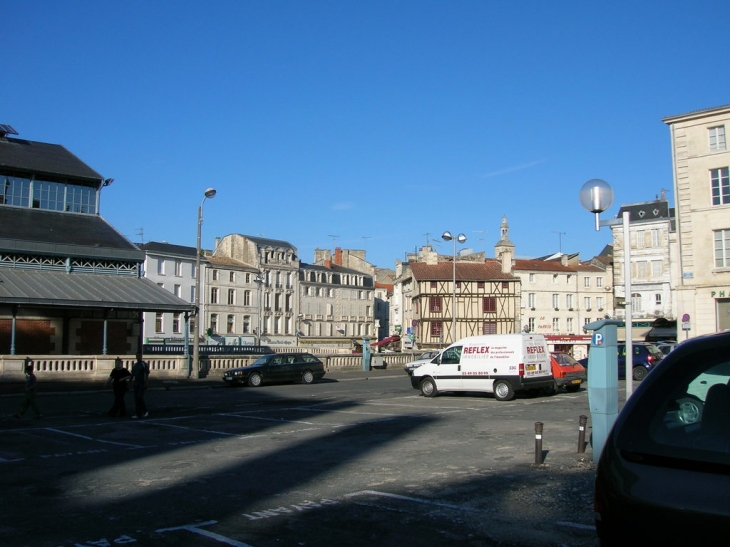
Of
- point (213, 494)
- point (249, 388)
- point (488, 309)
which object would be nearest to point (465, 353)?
point (249, 388)

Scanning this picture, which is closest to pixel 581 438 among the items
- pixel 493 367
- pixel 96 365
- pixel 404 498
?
pixel 404 498

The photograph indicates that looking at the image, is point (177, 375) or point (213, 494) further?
point (177, 375)

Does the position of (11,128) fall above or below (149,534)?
above

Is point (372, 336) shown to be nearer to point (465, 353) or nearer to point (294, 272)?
point (294, 272)

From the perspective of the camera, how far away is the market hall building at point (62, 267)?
111 feet

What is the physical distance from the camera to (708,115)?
34062 mm

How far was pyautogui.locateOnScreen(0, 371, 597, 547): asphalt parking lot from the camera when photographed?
23.1 feet

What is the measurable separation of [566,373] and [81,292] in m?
22.5

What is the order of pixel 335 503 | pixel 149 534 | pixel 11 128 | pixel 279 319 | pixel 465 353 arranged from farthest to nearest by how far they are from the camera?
pixel 279 319
pixel 11 128
pixel 465 353
pixel 335 503
pixel 149 534

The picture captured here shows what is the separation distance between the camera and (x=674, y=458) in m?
3.08

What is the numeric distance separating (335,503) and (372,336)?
9327cm

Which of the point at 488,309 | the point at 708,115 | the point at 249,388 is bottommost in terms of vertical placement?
the point at 249,388

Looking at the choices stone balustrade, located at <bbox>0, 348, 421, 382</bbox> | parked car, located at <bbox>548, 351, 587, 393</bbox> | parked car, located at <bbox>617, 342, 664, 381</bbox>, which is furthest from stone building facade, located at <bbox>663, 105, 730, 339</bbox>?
stone balustrade, located at <bbox>0, 348, 421, 382</bbox>

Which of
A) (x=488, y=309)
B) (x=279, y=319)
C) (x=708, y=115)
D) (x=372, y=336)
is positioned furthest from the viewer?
(x=372, y=336)
